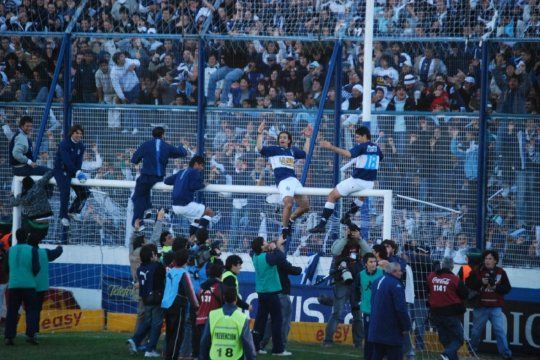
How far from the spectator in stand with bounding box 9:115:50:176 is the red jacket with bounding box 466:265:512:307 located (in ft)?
26.2

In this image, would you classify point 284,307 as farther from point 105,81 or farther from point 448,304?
point 105,81

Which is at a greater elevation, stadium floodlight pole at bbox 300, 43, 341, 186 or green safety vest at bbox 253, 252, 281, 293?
stadium floodlight pole at bbox 300, 43, 341, 186

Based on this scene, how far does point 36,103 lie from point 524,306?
1026 centimetres

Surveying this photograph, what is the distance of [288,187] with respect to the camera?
18.3 meters

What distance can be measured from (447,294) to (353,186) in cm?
261

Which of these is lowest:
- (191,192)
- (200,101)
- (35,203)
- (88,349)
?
(88,349)

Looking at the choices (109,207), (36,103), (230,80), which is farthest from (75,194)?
(230,80)

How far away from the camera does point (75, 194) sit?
65.9 ft

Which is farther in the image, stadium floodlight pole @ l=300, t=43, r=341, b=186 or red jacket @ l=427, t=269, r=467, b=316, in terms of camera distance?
stadium floodlight pole @ l=300, t=43, r=341, b=186

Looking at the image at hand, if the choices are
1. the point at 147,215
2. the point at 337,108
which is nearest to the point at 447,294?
the point at 337,108

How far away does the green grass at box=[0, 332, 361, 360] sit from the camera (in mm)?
16219

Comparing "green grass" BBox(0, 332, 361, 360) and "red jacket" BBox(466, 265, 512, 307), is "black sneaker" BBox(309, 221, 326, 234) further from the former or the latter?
"red jacket" BBox(466, 265, 512, 307)

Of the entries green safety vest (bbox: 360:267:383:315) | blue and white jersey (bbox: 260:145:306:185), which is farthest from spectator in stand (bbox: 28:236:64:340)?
green safety vest (bbox: 360:267:383:315)

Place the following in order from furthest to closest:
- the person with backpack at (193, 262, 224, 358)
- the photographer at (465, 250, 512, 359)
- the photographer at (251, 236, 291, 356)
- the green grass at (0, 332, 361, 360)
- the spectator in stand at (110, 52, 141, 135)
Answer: the spectator in stand at (110, 52, 141, 135)
the photographer at (465, 250, 512, 359)
the photographer at (251, 236, 291, 356)
the green grass at (0, 332, 361, 360)
the person with backpack at (193, 262, 224, 358)
